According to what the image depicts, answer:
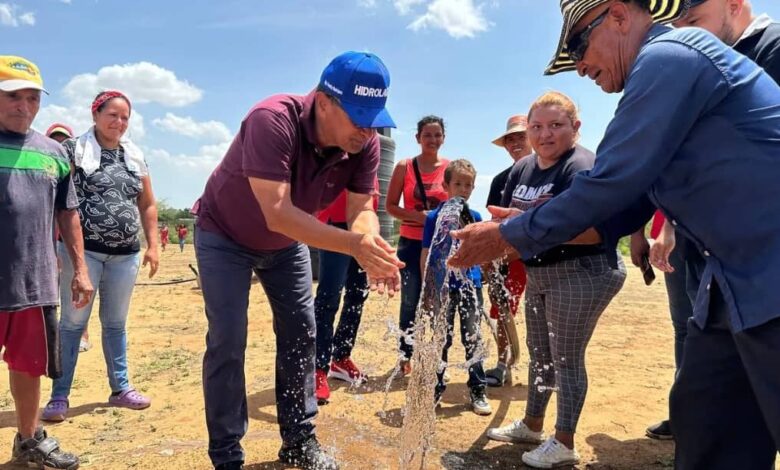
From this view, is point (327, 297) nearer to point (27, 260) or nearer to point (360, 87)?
point (27, 260)

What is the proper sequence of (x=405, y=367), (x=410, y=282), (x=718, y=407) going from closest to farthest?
(x=718, y=407), (x=410, y=282), (x=405, y=367)

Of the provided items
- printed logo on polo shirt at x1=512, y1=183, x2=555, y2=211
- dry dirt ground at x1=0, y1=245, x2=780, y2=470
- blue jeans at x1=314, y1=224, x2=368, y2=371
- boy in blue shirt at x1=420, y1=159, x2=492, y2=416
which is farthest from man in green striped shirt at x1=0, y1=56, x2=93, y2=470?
printed logo on polo shirt at x1=512, y1=183, x2=555, y2=211

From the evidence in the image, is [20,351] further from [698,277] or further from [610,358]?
[610,358]

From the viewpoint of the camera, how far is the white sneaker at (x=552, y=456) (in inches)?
127

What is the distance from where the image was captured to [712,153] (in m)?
1.70

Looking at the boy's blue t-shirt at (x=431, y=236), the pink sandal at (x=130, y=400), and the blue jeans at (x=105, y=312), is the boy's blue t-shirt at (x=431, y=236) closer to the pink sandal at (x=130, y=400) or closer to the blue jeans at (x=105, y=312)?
the blue jeans at (x=105, y=312)

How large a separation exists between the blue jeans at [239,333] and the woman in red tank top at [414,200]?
1.46m

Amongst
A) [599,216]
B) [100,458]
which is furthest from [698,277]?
[100,458]

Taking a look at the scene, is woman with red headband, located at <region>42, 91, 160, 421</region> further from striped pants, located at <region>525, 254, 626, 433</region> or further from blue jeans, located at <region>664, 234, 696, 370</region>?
blue jeans, located at <region>664, 234, 696, 370</region>

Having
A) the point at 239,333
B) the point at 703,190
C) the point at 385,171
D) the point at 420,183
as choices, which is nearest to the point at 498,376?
the point at 420,183

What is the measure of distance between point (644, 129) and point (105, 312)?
3.92 m

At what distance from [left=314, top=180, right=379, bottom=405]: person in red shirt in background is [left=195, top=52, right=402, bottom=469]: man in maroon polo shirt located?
96 centimetres

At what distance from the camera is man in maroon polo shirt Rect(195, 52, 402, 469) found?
2629mm

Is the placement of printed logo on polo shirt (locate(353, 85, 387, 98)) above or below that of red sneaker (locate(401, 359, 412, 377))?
above
